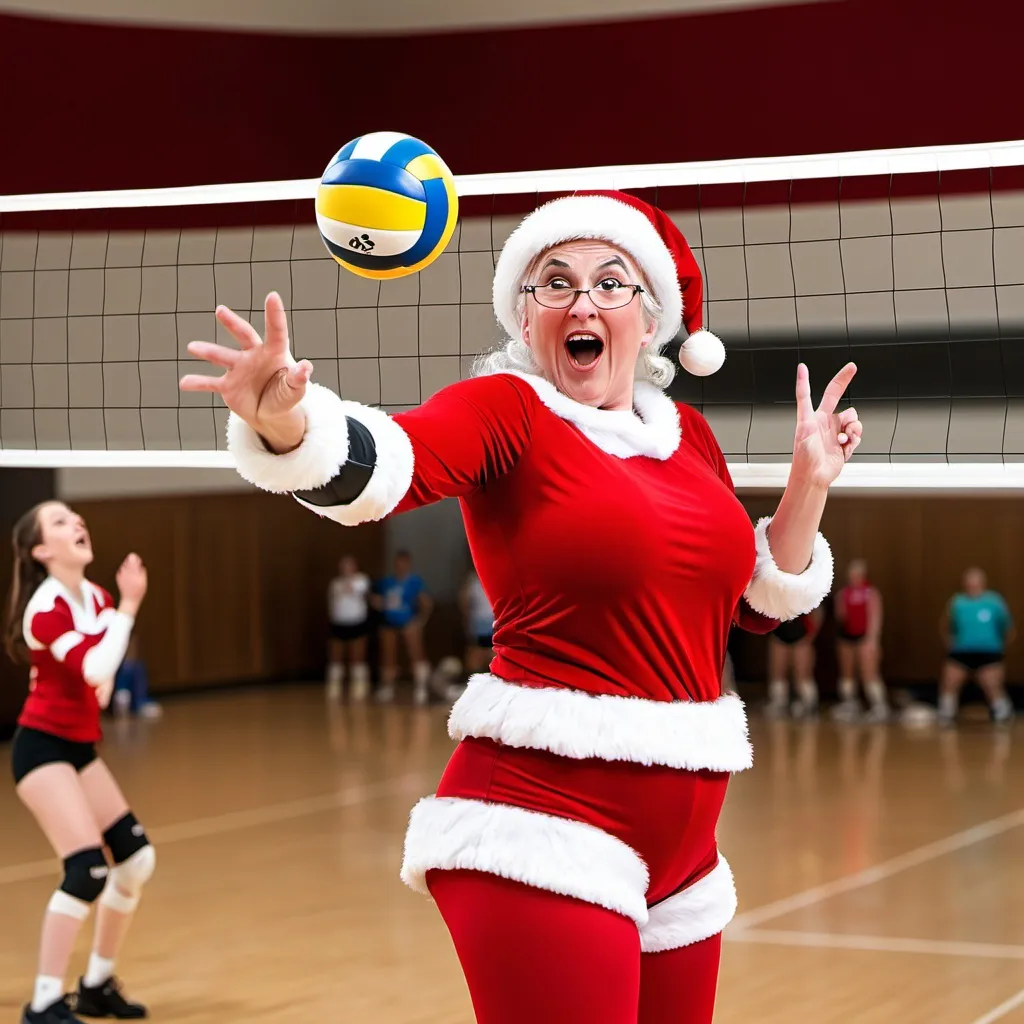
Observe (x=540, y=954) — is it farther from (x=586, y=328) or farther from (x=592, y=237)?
(x=592, y=237)

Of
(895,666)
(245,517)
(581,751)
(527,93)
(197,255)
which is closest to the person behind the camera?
(581,751)

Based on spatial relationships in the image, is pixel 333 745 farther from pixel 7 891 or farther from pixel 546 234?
pixel 546 234

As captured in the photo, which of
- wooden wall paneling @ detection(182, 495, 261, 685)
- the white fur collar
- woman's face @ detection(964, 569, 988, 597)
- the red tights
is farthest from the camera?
wooden wall paneling @ detection(182, 495, 261, 685)

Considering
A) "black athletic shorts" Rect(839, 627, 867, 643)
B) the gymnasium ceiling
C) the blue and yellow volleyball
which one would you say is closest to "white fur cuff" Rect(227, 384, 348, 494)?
the blue and yellow volleyball

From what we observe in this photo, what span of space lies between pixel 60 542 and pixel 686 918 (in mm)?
Result: 4023

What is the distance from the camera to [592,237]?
265 cm

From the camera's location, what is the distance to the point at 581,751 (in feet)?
7.74

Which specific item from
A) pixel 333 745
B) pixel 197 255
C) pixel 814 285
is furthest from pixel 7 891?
pixel 814 285

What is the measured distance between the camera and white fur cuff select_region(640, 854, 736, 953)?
8.07ft

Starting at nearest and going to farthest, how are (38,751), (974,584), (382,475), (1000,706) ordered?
(382,475) → (38,751) → (974,584) → (1000,706)

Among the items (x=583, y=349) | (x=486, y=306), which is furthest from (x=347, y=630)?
(x=583, y=349)

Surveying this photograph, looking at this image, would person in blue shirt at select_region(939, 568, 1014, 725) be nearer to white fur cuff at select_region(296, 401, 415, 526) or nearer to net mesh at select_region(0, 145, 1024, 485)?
net mesh at select_region(0, 145, 1024, 485)

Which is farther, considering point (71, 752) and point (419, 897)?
point (419, 897)

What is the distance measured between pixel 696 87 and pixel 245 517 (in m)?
8.53
